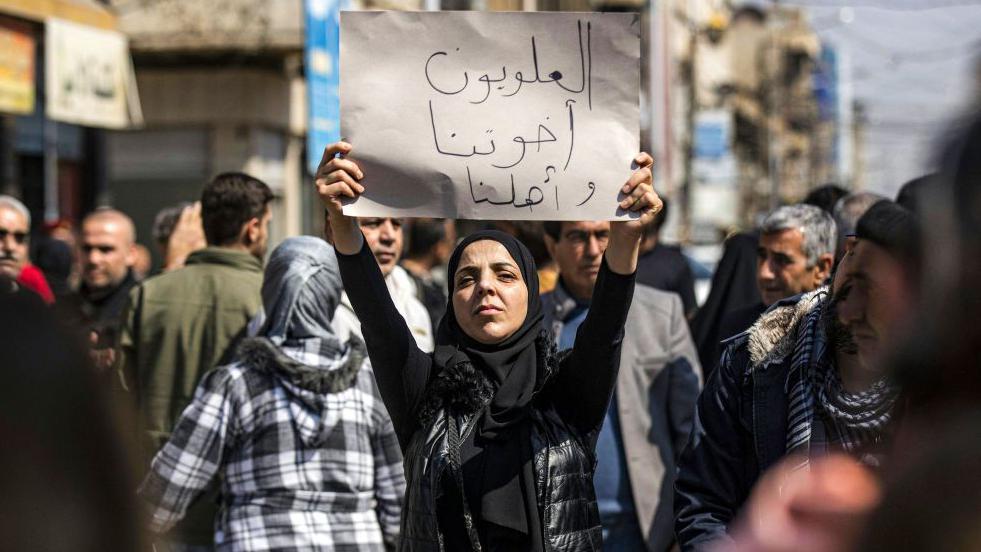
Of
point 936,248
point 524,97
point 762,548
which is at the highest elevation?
point 524,97

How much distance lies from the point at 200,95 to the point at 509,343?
14.2 metres

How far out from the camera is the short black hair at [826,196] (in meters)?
6.35

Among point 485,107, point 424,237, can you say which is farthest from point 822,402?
point 424,237

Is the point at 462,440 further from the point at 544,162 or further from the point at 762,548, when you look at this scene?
the point at 762,548

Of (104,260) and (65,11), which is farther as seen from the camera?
(65,11)

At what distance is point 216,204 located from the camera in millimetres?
5293

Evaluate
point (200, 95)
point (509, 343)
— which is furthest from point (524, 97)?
point (200, 95)

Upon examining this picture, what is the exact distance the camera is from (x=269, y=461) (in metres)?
4.17

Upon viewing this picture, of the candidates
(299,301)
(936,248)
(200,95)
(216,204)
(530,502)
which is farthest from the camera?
(200,95)

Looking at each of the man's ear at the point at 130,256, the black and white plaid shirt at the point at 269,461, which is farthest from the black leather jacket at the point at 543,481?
the man's ear at the point at 130,256

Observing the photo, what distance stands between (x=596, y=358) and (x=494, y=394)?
0.28 meters

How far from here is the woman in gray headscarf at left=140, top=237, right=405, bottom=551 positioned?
13.7ft

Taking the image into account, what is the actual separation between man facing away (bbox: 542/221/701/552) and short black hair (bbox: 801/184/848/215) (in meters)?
1.67

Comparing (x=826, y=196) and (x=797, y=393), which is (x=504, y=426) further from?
(x=826, y=196)
